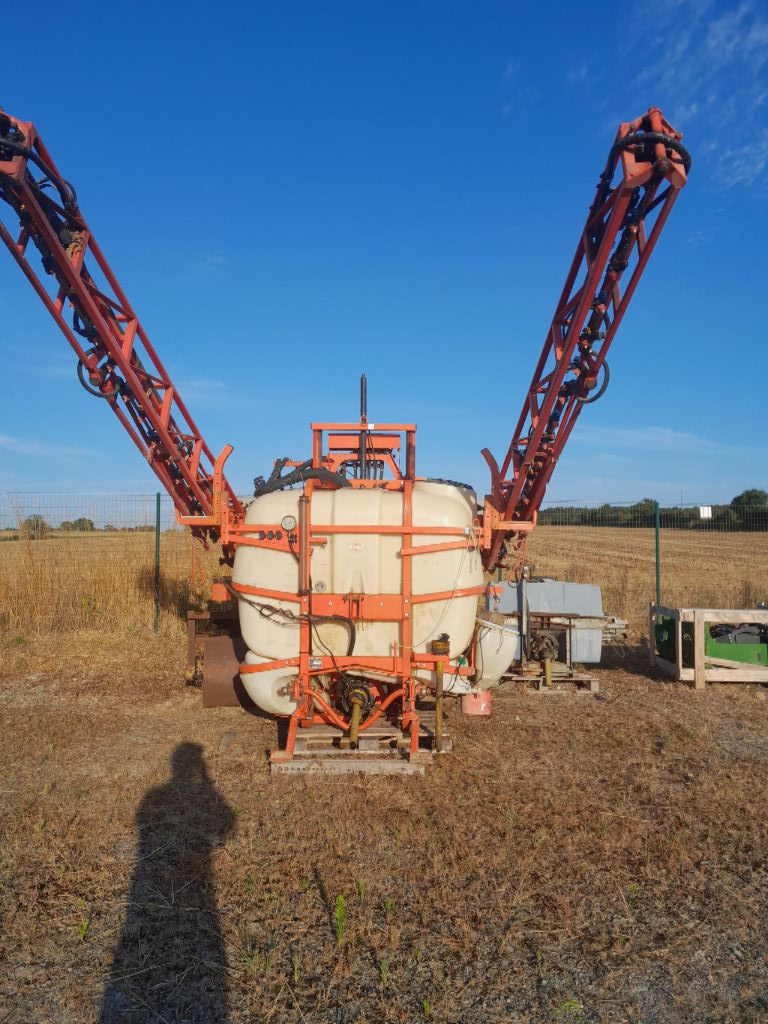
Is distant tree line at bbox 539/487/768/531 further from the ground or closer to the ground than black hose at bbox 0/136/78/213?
closer to the ground

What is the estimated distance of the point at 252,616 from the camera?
6301 mm

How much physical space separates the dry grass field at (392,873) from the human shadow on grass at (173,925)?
0.04 ft

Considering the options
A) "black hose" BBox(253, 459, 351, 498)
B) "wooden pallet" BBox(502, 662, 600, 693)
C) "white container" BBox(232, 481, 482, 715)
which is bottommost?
"wooden pallet" BBox(502, 662, 600, 693)

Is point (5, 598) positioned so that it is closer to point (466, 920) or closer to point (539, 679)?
point (539, 679)

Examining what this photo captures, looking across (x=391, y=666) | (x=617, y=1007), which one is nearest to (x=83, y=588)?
(x=391, y=666)

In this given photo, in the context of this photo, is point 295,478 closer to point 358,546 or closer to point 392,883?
point 358,546

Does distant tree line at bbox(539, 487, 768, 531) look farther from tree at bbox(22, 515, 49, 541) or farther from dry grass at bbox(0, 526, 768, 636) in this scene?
tree at bbox(22, 515, 49, 541)

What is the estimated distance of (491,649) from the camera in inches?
277

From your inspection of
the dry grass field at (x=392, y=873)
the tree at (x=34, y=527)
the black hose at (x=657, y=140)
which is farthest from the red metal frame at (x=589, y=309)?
the tree at (x=34, y=527)

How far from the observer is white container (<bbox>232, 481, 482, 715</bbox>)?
6109 mm

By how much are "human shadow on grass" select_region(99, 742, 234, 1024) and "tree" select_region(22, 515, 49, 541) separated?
8204 mm

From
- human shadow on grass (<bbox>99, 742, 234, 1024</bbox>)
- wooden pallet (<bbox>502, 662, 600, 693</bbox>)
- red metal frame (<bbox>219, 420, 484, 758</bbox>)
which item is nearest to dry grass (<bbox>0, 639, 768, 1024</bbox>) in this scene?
human shadow on grass (<bbox>99, 742, 234, 1024</bbox>)

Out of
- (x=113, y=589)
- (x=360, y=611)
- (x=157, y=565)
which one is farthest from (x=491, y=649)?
(x=113, y=589)

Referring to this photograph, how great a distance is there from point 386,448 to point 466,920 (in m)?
5.32
